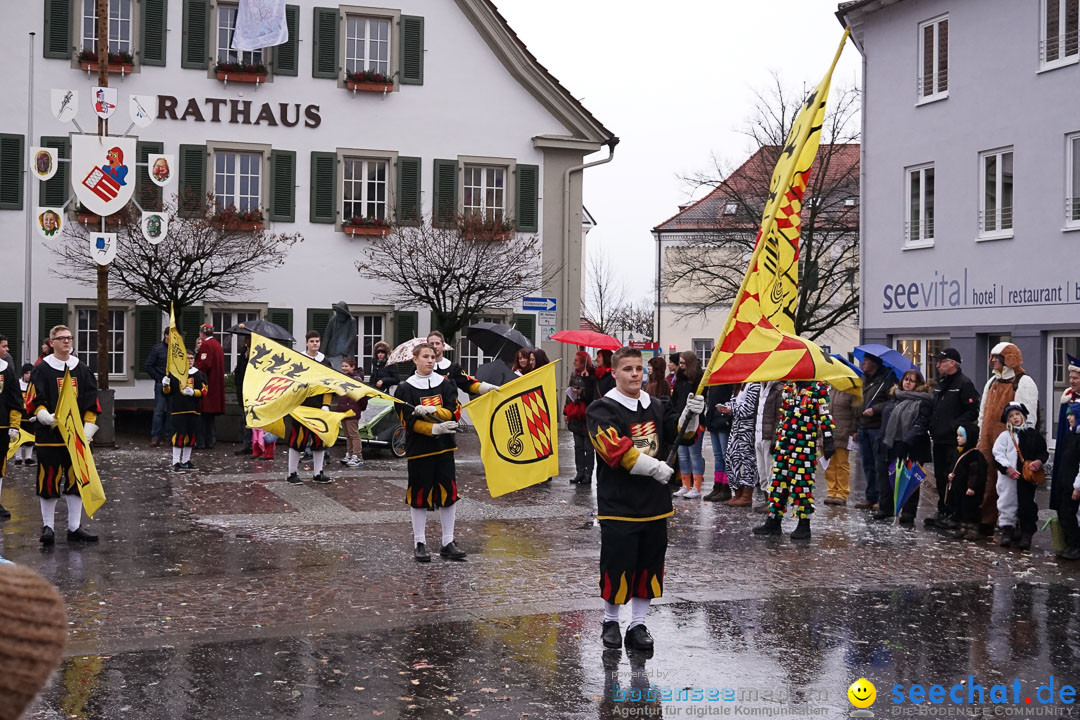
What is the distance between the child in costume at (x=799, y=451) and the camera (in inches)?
463

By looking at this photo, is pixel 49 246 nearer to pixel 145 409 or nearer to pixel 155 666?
pixel 145 409

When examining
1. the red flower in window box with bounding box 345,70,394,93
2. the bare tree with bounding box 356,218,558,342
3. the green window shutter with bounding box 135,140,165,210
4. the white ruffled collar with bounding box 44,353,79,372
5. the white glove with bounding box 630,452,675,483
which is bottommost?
the white glove with bounding box 630,452,675,483

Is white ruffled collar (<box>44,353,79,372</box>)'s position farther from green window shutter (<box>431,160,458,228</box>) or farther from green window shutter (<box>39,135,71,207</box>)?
green window shutter (<box>431,160,458,228</box>)

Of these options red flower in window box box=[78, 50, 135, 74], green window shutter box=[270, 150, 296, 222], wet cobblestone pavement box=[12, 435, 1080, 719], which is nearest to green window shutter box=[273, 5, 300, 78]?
green window shutter box=[270, 150, 296, 222]

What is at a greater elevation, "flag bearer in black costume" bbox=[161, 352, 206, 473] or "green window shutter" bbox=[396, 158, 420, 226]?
"green window shutter" bbox=[396, 158, 420, 226]

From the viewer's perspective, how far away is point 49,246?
2583cm

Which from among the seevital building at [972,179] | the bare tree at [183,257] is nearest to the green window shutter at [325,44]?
the bare tree at [183,257]

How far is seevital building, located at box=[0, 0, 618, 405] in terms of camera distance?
85.0ft

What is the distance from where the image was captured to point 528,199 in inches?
1131

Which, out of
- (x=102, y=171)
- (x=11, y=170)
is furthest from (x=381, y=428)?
(x=11, y=170)

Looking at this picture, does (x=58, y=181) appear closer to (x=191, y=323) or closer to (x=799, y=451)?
(x=191, y=323)

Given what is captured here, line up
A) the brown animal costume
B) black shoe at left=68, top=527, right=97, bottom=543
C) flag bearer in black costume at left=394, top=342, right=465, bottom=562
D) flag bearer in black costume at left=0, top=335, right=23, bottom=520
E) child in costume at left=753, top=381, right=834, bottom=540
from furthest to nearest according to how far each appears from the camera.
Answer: the brown animal costume < flag bearer in black costume at left=0, top=335, right=23, bottom=520 < child in costume at left=753, top=381, right=834, bottom=540 < black shoe at left=68, top=527, right=97, bottom=543 < flag bearer in black costume at left=394, top=342, right=465, bottom=562

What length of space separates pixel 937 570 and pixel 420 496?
14.7 feet

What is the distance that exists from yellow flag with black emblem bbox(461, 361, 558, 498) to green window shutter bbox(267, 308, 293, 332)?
59.6ft
